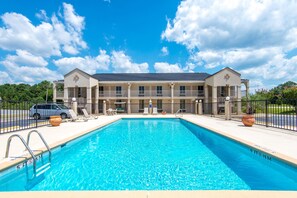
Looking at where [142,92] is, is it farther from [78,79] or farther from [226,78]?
[226,78]

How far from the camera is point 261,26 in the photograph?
55.7ft

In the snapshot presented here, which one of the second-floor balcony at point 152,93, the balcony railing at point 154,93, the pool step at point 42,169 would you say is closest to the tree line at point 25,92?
the balcony railing at point 154,93

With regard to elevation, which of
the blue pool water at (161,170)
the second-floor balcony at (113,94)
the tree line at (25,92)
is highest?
the tree line at (25,92)

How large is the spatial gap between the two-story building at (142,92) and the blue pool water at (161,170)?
1926 cm

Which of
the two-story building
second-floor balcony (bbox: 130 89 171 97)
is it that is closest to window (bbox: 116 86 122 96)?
the two-story building

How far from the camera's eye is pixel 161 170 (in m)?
4.85

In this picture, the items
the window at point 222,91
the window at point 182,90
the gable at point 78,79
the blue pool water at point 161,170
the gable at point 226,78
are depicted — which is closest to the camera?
the blue pool water at point 161,170

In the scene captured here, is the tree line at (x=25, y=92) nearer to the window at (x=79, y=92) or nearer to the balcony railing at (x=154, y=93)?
the window at (x=79, y=92)

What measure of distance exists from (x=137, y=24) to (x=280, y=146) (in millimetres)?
21422

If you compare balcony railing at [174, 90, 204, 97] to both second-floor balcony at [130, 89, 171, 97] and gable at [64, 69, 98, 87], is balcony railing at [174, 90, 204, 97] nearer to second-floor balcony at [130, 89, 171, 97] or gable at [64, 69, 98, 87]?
second-floor balcony at [130, 89, 171, 97]

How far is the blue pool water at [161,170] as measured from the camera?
3922mm

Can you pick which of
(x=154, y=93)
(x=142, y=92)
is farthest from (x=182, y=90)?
(x=142, y=92)

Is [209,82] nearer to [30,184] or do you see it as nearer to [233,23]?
[233,23]

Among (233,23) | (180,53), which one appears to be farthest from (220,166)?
(180,53)
